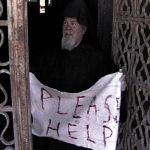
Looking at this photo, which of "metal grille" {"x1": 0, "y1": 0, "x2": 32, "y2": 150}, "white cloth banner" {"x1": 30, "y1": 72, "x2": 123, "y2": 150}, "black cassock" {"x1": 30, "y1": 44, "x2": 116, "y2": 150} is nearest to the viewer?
"metal grille" {"x1": 0, "y1": 0, "x2": 32, "y2": 150}

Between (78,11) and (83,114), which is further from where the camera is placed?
(78,11)

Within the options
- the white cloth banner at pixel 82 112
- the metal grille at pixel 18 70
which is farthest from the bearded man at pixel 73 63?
the metal grille at pixel 18 70

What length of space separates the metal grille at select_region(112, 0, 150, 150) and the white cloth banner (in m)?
0.26

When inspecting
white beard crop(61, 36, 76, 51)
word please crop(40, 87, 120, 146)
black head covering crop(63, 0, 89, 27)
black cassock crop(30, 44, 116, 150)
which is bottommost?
word please crop(40, 87, 120, 146)

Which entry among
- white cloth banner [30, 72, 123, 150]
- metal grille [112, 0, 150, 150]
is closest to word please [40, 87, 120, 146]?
white cloth banner [30, 72, 123, 150]

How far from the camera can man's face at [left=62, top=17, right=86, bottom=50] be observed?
10.9 ft

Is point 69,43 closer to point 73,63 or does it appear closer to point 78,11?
point 73,63

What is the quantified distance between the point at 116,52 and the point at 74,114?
0.77 m

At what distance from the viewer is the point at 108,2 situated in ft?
13.4

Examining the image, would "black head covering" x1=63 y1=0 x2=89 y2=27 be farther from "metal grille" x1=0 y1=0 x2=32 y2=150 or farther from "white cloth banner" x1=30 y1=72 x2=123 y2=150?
"metal grille" x1=0 y1=0 x2=32 y2=150

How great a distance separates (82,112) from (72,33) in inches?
28.1

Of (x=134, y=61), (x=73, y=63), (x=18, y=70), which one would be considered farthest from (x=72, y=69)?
(x=18, y=70)

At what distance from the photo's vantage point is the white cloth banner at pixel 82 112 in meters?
3.04

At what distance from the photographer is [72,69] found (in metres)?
3.30
